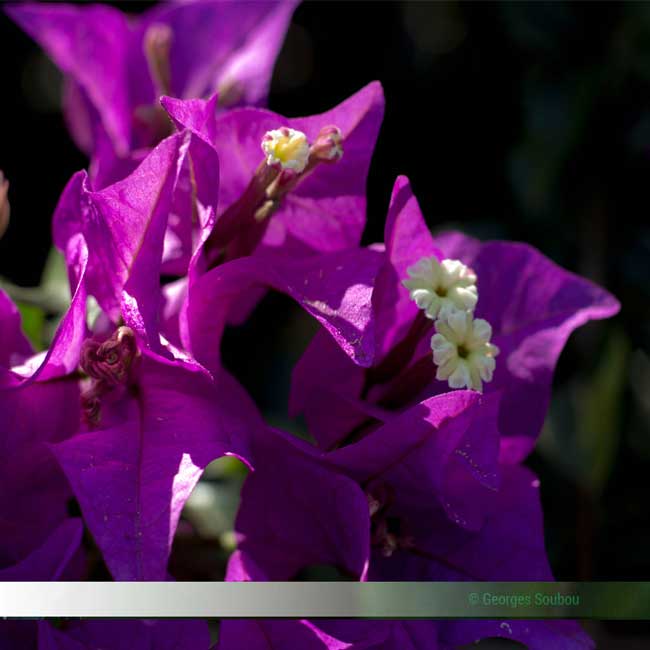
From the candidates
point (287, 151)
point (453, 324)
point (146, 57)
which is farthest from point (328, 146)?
point (146, 57)

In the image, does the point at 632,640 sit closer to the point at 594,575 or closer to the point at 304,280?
the point at 594,575

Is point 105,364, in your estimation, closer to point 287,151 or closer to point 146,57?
point 287,151

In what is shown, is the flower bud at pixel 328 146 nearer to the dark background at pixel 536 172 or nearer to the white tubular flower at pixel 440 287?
the white tubular flower at pixel 440 287

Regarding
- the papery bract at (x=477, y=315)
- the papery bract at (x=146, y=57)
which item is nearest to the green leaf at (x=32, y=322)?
the papery bract at (x=146, y=57)

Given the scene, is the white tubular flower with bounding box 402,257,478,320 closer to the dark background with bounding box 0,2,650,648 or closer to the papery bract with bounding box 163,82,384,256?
the papery bract with bounding box 163,82,384,256

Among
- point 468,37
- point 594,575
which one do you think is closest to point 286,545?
point 594,575

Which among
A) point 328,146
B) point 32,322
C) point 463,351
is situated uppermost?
point 328,146
